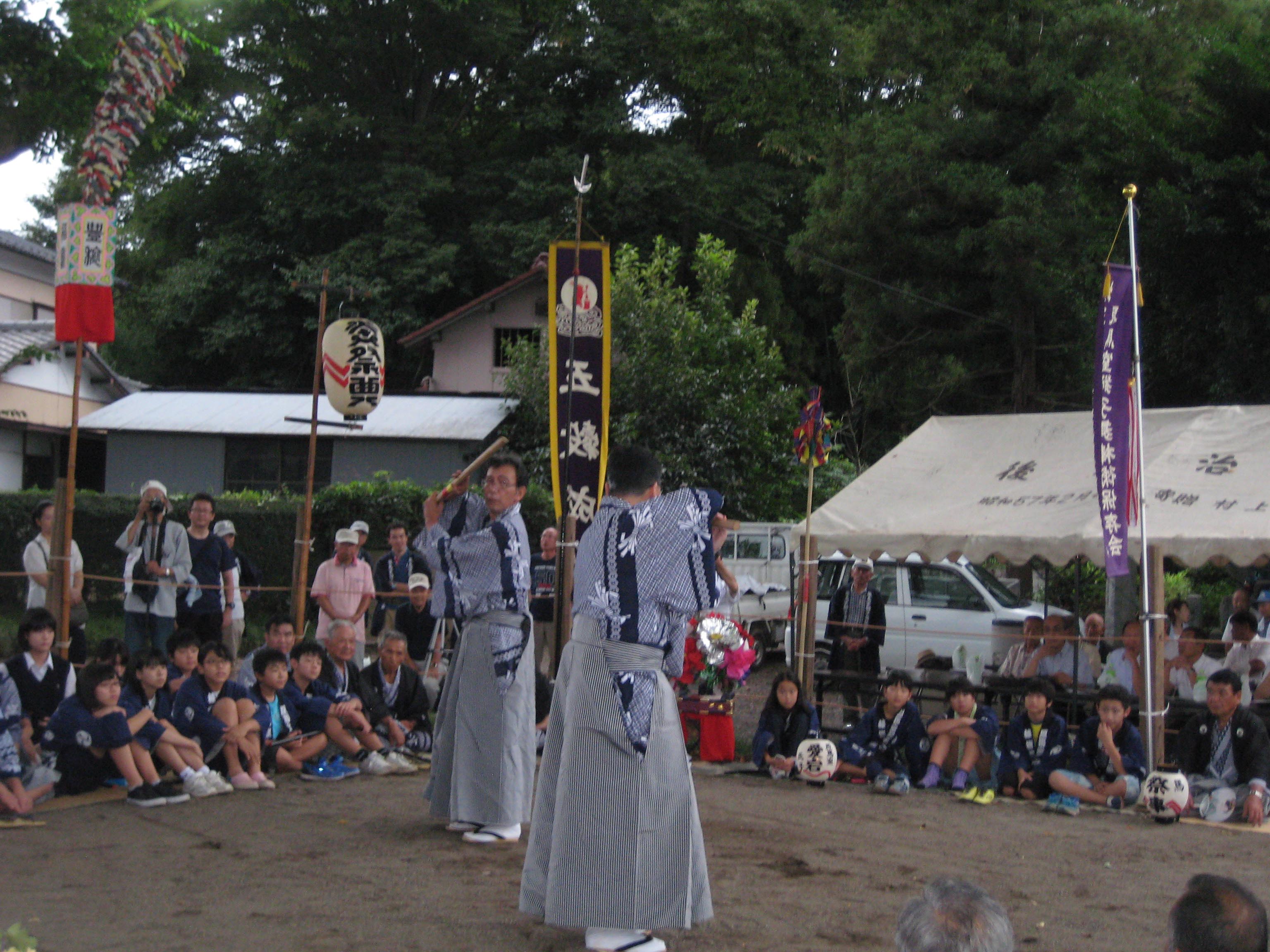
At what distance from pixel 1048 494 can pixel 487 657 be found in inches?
181

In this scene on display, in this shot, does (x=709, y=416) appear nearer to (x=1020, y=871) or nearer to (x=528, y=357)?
(x=528, y=357)

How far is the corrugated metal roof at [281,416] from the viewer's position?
21031 millimetres

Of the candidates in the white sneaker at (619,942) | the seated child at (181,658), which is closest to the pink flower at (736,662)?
the seated child at (181,658)

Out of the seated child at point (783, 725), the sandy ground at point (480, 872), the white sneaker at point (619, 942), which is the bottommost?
the sandy ground at point (480, 872)

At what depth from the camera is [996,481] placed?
365 inches

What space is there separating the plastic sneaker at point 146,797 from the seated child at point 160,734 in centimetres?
21

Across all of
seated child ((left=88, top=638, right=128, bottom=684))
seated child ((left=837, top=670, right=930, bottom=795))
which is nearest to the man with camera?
seated child ((left=88, top=638, right=128, bottom=684))

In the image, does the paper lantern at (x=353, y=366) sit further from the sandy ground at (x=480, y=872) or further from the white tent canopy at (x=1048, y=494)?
the sandy ground at (x=480, y=872)

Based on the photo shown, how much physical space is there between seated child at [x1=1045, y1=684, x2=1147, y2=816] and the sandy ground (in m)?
0.27

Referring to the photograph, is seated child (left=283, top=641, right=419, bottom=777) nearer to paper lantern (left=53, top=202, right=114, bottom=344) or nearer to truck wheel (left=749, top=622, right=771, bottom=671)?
paper lantern (left=53, top=202, right=114, bottom=344)

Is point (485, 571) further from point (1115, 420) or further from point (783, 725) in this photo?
point (1115, 420)

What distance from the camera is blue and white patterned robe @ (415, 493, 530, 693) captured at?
5875 mm

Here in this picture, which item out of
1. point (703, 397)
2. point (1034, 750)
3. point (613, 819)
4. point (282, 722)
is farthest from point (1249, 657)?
point (703, 397)

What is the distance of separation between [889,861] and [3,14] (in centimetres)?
1007
